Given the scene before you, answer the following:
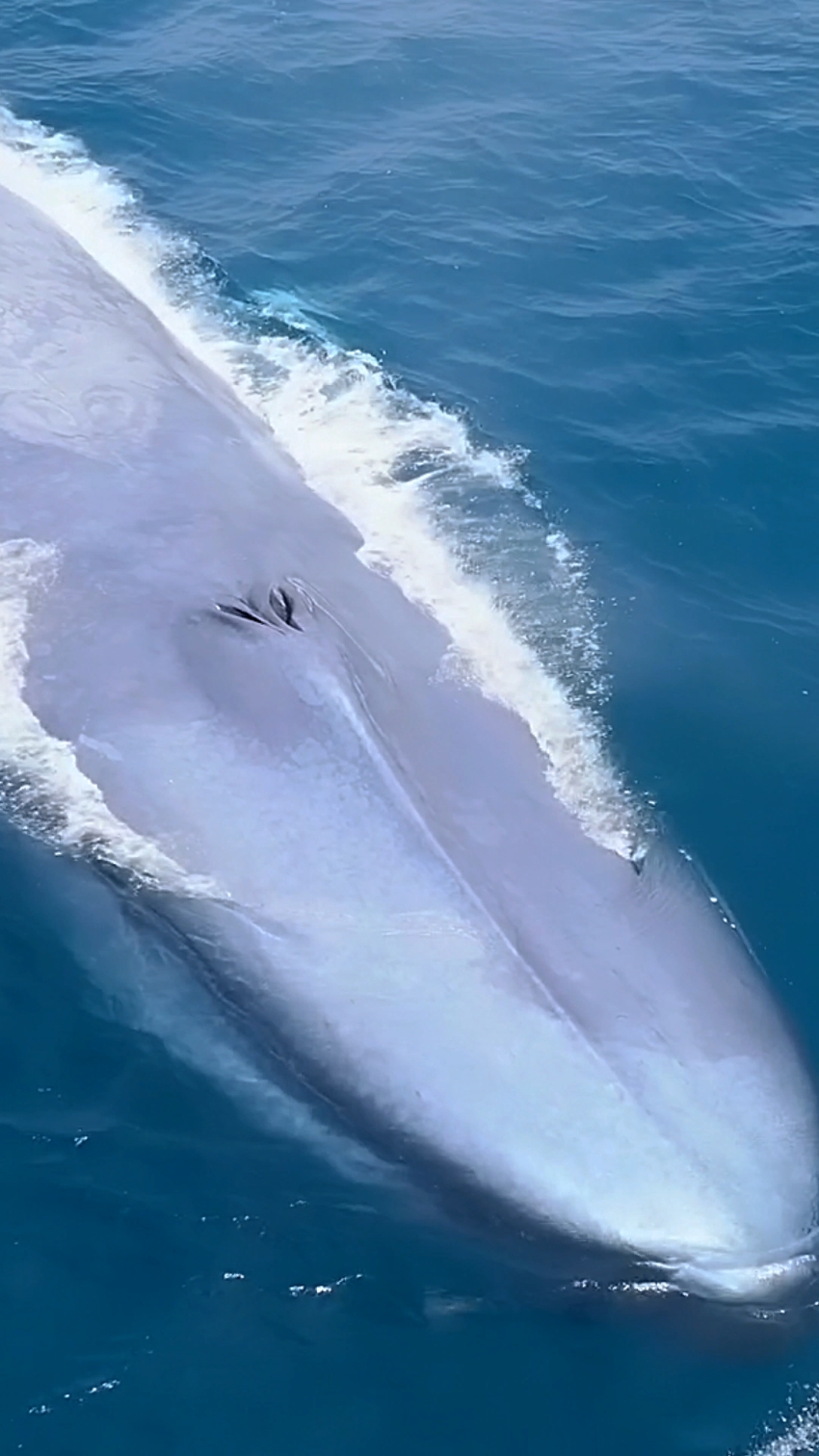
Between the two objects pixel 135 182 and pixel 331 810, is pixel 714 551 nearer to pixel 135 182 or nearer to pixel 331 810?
pixel 331 810

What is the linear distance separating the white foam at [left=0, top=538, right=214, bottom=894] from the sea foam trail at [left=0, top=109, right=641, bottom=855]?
4.72 meters

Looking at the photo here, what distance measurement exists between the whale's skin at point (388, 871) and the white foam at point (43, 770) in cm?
5

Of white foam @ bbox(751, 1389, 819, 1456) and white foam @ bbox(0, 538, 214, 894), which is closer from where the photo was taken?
white foam @ bbox(751, 1389, 819, 1456)

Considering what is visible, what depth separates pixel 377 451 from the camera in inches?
966

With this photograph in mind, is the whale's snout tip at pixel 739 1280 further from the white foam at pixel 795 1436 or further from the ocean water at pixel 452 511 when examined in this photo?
the white foam at pixel 795 1436

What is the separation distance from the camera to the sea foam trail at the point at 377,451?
60.9 ft

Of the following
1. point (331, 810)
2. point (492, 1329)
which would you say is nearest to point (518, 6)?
point (331, 810)

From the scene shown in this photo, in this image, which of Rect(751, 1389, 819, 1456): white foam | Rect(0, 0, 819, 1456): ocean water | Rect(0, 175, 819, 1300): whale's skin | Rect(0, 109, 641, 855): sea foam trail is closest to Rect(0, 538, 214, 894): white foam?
Rect(0, 175, 819, 1300): whale's skin

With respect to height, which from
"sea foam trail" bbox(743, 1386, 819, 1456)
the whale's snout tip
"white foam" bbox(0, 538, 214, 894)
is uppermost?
"white foam" bbox(0, 538, 214, 894)

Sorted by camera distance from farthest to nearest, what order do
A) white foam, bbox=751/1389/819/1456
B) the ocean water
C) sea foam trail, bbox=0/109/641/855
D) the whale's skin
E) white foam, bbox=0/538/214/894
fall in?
1. sea foam trail, bbox=0/109/641/855
2. white foam, bbox=0/538/214/894
3. the whale's skin
4. the ocean water
5. white foam, bbox=751/1389/819/1456

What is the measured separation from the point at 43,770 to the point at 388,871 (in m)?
4.55

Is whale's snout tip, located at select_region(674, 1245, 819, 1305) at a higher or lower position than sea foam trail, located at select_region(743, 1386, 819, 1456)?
higher

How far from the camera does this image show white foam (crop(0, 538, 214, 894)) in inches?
616

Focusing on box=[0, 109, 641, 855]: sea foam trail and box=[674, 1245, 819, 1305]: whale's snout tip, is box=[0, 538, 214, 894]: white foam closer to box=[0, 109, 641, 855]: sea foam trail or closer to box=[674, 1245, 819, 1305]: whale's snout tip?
box=[0, 109, 641, 855]: sea foam trail
